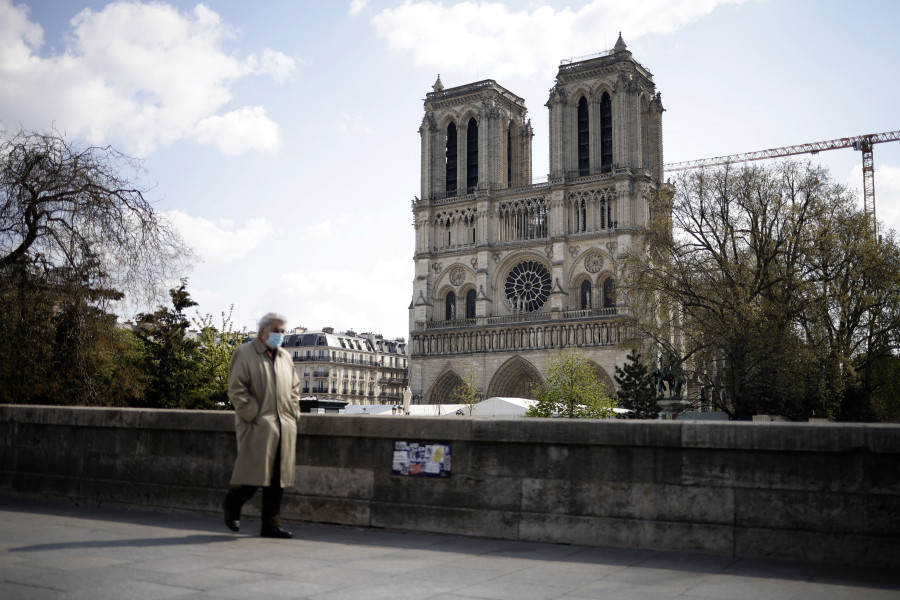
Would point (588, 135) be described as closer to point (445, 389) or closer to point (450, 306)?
point (450, 306)

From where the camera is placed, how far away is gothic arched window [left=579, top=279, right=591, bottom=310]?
5672cm

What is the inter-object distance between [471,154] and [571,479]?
2271 inches

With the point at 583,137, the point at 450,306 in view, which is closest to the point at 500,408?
the point at 450,306

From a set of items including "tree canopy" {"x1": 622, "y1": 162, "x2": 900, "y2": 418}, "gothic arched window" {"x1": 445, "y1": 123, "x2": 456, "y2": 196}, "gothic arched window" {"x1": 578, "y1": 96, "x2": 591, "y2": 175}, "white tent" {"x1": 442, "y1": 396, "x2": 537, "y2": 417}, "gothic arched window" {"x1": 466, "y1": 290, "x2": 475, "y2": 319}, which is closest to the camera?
"tree canopy" {"x1": 622, "y1": 162, "x2": 900, "y2": 418}

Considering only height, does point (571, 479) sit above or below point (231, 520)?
above

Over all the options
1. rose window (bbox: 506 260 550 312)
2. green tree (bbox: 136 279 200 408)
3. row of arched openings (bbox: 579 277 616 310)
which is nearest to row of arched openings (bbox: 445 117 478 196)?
rose window (bbox: 506 260 550 312)

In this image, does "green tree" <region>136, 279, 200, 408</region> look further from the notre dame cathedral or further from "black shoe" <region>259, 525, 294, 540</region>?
the notre dame cathedral

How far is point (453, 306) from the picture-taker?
62.3 metres

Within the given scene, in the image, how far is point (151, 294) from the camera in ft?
35.7

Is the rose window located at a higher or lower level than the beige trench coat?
higher

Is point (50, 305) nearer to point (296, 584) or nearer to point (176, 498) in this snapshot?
point (176, 498)

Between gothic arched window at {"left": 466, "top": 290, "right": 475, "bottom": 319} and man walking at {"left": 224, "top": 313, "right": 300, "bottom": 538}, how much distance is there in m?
55.4

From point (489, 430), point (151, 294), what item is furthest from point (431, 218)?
point (489, 430)

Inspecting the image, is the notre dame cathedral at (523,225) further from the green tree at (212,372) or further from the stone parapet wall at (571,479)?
the stone parapet wall at (571,479)
